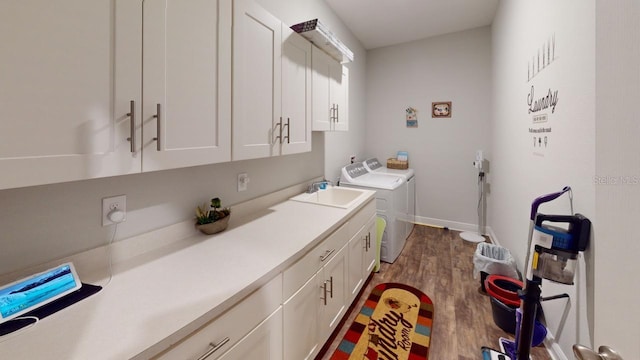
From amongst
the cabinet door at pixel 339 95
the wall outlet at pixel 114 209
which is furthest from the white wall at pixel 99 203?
the cabinet door at pixel 339 95

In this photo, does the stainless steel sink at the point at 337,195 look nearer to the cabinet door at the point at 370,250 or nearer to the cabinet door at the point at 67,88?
the cabinet door at the point at 370,250

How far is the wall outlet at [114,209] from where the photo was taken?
3.62 feet

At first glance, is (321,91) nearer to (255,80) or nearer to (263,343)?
(255,80)

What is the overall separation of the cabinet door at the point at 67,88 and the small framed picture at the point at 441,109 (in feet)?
12.7

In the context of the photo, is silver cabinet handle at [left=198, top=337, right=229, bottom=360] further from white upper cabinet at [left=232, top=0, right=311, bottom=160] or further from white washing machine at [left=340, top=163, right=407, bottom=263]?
white washing machine at [left=340, top=163, right=407, bottom=263]

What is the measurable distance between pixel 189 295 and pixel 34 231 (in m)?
0.59

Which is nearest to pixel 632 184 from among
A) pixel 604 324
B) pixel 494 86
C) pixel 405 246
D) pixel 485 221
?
pixel 604 324

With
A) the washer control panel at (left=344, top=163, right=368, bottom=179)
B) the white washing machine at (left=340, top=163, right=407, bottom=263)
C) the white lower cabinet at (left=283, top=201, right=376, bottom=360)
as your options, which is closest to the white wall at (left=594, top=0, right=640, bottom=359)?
the white lower cabinet at (left=283, top=201, right=376, bottom=360)

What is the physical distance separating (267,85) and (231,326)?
1215 mm

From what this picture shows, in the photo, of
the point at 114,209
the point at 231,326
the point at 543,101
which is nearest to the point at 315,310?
the point at 231,326

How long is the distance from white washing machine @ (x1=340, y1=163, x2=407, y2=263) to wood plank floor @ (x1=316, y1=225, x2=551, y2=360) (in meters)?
0.16

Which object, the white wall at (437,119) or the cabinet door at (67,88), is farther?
the white wall at (437,119)

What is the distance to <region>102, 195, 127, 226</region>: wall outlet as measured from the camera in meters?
1.10

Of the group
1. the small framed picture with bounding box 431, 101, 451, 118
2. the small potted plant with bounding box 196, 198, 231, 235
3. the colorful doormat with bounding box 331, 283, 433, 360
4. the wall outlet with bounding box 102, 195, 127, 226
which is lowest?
the colorful doormat with bounding box 331, 283, 433, 360
